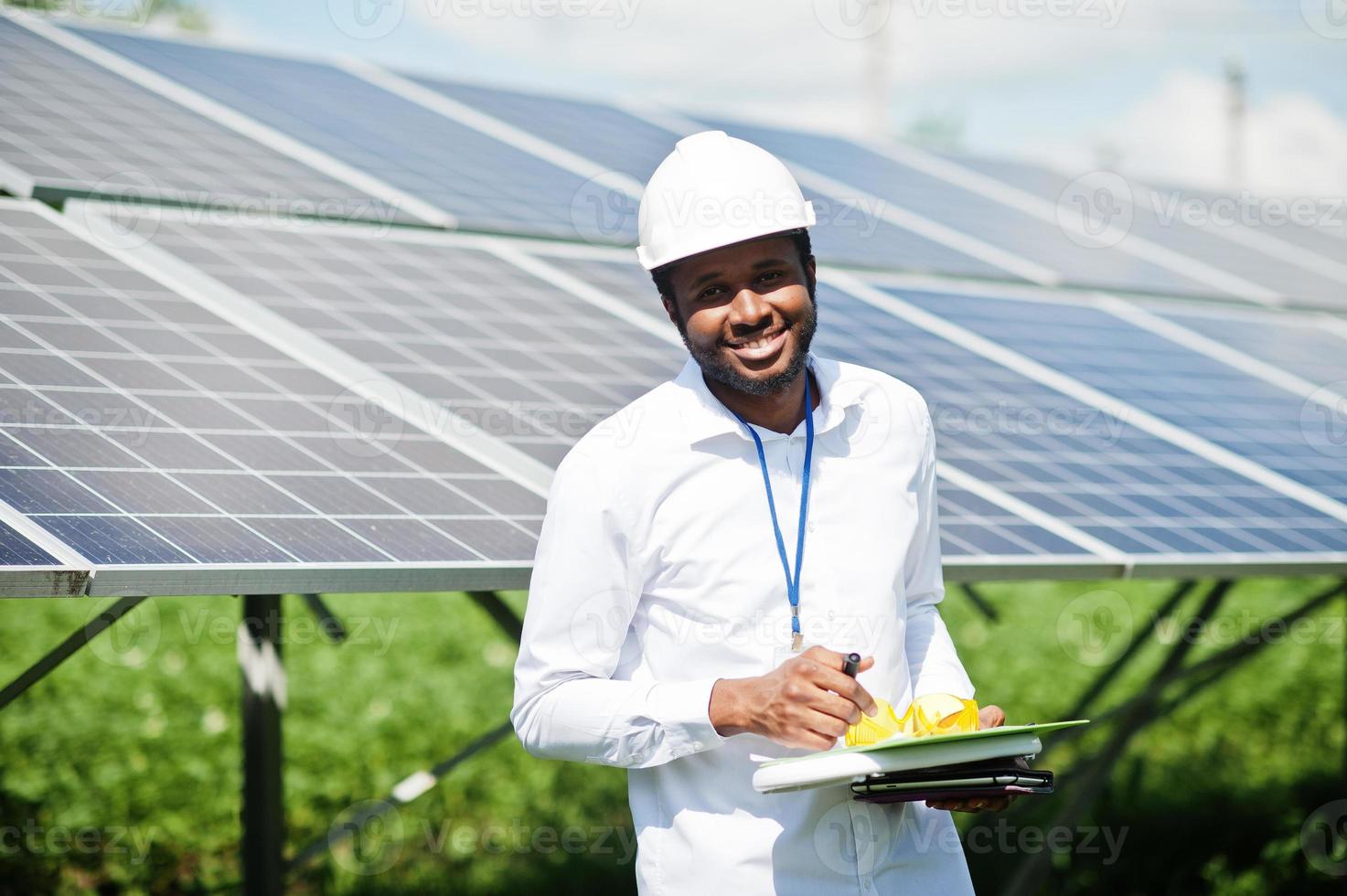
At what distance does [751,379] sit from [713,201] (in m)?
0.41

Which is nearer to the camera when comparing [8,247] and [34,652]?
[8,247]

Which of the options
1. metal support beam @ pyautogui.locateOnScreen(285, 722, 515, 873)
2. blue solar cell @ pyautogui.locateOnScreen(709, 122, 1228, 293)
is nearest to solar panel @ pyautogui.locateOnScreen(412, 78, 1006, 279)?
blue solar cell @ pyautogui.locateOnScreen(709, 122, 1228, 293)

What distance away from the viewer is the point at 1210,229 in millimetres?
9781

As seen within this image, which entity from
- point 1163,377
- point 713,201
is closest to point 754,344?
point 713,201

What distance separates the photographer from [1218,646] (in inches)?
470

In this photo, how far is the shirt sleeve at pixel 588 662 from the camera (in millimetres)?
2805

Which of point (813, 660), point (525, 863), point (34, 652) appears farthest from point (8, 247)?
point (34, 652)

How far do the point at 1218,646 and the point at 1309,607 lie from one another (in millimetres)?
6296

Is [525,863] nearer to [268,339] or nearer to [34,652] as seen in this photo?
[268,339]

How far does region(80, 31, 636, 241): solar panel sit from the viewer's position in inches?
257

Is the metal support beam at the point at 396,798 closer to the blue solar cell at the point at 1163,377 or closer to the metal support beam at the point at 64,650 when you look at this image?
the metal support beam at the point at 64,650
